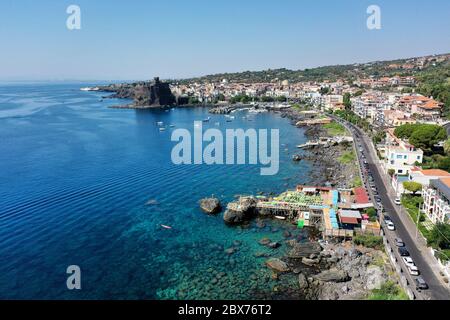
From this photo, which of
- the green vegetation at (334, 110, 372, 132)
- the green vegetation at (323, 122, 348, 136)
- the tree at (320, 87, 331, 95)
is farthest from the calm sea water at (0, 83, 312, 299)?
the tree at (320, 87, 331, 95)

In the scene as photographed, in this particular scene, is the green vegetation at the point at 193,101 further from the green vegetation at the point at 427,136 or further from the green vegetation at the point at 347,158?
the green vegetation at the point at 427,136

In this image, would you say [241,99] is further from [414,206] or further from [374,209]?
[374,209]

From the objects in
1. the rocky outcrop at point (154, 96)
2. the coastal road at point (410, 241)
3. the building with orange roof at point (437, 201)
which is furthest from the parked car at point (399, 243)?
the rocky outcrop at point (154, 96)

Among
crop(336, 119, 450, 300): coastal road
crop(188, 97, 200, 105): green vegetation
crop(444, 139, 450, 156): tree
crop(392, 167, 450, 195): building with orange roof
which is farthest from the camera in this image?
crop(188, 97, 200, 105): green vegetation

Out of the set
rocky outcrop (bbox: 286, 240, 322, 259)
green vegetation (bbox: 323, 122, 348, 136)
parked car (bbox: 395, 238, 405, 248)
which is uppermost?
green vegetation (bbox: 323, 122, 348, 136)

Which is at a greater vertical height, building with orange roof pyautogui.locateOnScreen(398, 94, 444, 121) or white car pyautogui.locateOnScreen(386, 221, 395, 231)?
building with orange roof pyautogui.locateOnScreen(398, 94, 444, 121)

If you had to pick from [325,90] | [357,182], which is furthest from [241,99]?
[357,182]

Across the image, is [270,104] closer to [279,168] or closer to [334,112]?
[334,112]

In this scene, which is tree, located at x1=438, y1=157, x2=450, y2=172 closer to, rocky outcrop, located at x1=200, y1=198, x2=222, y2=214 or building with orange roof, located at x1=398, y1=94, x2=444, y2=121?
rocky outcrop, located at x1=200, y1=198, x2=222, y2=214
